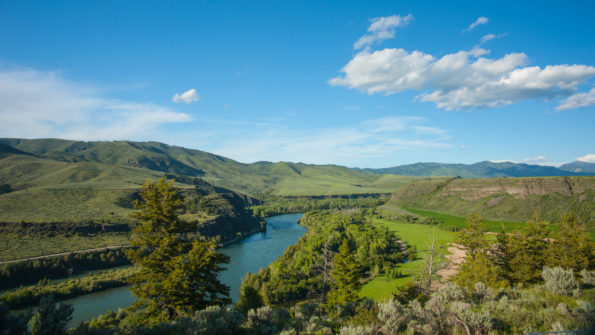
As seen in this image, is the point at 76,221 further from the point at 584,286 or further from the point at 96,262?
the point at 584,286

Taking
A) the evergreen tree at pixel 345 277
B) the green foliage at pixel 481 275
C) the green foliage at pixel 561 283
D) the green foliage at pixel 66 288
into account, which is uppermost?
the green foliage at pixel 561 283

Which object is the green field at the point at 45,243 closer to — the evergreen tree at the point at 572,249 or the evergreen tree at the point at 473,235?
the evergreen tree at the point at 473,235

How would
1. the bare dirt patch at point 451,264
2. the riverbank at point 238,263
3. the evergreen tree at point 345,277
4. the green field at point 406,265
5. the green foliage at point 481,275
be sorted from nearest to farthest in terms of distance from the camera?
the green foliage at point 481,275 → the evergreen tree at point 345,277 → the riverbank at point 238,263 → the green field at point 406,265 → the bare dirt patch at point 451,264

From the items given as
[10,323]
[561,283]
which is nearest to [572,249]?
[561,283]

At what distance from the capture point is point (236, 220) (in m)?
145

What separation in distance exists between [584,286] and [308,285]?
51.7m

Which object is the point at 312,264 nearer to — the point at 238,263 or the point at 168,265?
the point at 238,263

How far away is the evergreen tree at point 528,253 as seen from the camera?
31641 mm

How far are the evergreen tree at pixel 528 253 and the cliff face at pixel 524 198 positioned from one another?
9987 centimetres

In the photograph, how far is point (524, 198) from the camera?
Answer: 13538 cm

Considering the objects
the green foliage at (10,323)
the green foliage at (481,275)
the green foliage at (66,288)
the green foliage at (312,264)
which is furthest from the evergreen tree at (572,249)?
the green foliage at (66,288)

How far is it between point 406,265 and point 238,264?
49326 mm

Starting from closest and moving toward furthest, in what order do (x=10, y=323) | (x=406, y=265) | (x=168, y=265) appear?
(x=10, y=323)
(x=168, y=265)
(x=406, y=265)

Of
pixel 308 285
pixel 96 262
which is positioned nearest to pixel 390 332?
pixel 308 285
